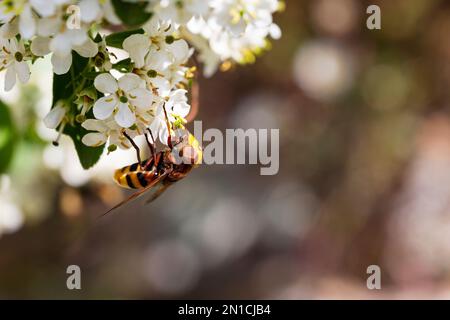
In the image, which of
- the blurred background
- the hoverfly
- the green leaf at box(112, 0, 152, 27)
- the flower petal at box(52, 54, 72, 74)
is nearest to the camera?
the green leaf at box(112, 0, 152, 27)

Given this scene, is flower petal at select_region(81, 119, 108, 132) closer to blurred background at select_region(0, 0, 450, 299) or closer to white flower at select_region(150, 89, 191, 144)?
white flower at select_region(150, 89, 191, 144)

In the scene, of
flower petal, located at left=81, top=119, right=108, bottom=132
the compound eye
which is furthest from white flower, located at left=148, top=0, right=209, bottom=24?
the compound eye

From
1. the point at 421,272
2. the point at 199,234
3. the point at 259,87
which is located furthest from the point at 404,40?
the point at 199,234

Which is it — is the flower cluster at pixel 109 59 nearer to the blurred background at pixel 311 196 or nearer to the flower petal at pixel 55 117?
the flower petal at pixel 55 117

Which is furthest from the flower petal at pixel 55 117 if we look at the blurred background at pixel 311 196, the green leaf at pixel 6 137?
the blurred background at pixel 311 196

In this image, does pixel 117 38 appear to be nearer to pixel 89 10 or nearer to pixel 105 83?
pixel 105 83

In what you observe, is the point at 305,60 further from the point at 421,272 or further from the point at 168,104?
the point at 168,104

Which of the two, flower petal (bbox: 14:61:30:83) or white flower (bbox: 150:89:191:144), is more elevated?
flower petal (bbox: 14:61:30:83)
